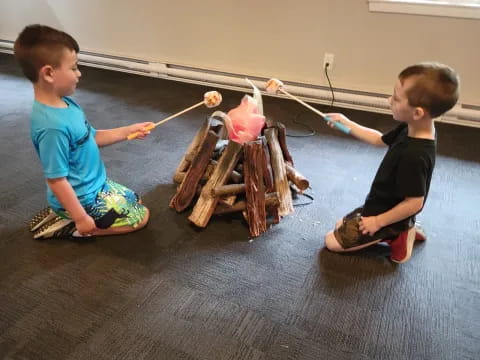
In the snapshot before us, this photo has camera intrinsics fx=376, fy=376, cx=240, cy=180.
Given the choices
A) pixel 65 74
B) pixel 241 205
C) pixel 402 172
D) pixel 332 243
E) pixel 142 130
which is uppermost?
pixel 65 74

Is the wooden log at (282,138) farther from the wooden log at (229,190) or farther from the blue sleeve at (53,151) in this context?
the blue sleeve at (53,151)

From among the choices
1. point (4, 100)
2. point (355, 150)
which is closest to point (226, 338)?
point (355, 150)

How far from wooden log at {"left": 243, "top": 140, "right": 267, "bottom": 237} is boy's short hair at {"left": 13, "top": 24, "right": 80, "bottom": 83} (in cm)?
73

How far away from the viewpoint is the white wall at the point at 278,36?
2373 millimetres

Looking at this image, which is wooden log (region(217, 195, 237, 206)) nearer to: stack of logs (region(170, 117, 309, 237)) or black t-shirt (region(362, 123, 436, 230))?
stack of logs (region(170, 117, 309, 237))

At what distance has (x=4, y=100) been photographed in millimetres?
2898

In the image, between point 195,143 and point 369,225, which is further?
point 195,143

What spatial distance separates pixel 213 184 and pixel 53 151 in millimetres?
611

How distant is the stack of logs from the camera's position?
1.53 metres

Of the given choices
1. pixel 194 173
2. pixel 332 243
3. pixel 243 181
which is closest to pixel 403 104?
pixel 332 243

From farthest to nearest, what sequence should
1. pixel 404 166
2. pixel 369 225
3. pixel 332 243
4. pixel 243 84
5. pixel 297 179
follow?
pixel 243 84 < pixel 297 179 < pixel 332 243 < pixel 369 225 < pixel 404 166

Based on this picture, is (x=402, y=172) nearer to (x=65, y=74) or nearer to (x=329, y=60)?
(x=65, y=74)

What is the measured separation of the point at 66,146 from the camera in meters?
1.25

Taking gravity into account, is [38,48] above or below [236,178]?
above
